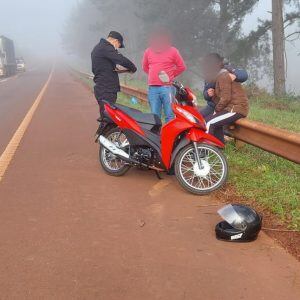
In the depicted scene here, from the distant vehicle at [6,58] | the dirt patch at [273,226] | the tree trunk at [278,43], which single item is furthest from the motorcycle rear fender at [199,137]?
the distant vehicle at [6,58]

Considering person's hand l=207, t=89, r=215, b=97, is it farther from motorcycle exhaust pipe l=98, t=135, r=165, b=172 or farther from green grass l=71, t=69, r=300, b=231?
motorcycle exhaust pipe l=98, t=135, r=165, b=172

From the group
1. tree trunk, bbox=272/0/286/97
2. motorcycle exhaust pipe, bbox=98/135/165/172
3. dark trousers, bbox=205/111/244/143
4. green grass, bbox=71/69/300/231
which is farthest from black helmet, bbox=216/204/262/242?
tree trunk, bbox=272/0/286/97

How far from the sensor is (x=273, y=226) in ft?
15.3

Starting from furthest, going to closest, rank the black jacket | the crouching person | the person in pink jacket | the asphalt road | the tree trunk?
the tree trunk < the person in pink jacket < the black jacket < the crouching person < the asphalt road

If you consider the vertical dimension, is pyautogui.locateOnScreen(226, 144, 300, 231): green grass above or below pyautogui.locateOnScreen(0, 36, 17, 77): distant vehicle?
above

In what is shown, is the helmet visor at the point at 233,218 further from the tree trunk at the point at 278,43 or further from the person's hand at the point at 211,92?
the tree trunk at the point at 278,43

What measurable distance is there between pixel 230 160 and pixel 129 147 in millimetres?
1560

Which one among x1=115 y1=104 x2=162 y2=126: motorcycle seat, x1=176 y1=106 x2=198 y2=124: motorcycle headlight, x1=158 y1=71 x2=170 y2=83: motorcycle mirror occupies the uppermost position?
x1=158 y1=71 x2=170 y2=83: motorcycle mirror

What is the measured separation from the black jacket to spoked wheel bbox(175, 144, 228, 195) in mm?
1980

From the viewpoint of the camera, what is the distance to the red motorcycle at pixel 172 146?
5.71m

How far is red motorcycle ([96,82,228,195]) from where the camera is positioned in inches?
225

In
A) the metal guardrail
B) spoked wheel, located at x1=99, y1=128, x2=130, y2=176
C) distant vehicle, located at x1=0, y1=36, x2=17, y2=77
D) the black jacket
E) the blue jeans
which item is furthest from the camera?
distant vehicle, located at x1=0, y1=36, x2=17, y2=77

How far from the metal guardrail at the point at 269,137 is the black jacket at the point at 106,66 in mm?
1785

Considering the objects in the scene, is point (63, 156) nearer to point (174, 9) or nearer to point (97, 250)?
point (97, 250)
